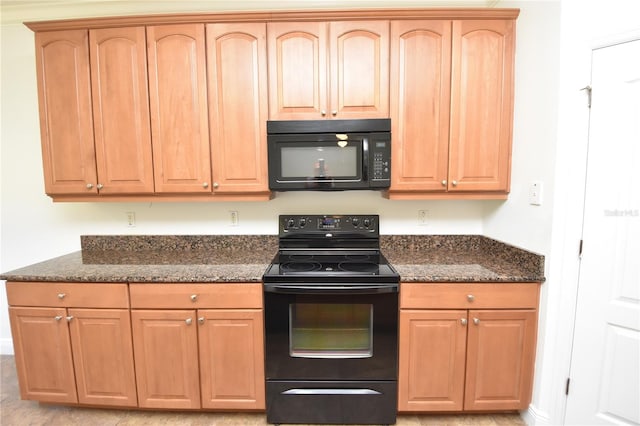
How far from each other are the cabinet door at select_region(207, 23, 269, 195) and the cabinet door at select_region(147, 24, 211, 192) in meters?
0.06

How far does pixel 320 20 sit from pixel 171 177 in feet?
4.39

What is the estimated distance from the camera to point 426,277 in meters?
1.52

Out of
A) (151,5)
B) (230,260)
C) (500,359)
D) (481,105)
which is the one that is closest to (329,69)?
(481,105)

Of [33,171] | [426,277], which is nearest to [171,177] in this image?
[33,171]

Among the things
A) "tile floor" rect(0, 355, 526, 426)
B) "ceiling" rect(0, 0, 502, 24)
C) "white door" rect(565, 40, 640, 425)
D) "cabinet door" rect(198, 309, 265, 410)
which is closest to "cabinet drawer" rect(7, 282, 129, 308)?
"cabinet door" rect(198, 309, 265, 410)

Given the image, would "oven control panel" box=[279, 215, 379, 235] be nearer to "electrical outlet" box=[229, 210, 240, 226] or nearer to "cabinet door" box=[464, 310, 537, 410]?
"electrical outlet" box=[229, 210, 240, 226]

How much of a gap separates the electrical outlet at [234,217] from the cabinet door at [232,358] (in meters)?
0.75

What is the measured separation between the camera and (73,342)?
63.2 inches

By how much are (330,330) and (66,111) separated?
2.13 m

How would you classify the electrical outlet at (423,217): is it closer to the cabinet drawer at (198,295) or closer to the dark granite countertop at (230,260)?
the dark granite countertop at (230,260)

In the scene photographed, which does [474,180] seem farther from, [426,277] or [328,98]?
[328,98]

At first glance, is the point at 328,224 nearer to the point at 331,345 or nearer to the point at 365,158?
the point at 365,158

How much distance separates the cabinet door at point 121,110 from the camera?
1.71 metres

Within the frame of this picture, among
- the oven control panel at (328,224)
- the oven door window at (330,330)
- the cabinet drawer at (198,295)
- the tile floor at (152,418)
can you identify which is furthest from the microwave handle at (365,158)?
the tile floor at (152,418)
